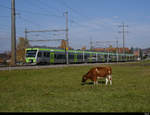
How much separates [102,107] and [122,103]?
1147 millimetres

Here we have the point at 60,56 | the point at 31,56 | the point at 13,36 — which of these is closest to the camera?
the point at 13,36

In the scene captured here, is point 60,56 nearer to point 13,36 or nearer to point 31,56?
point 31,56

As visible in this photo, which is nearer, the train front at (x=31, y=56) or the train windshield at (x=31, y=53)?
the train front at (x=31, y=56)

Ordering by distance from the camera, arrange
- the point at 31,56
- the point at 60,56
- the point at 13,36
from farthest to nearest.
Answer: the point at 60,56 → the point at 31,56 → the point at 13,36

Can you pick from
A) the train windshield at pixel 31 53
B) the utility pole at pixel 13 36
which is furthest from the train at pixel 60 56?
the utility pole at pixel 13 36

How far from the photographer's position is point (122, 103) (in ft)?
29.6

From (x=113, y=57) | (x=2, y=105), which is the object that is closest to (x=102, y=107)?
(x=2, y=105)

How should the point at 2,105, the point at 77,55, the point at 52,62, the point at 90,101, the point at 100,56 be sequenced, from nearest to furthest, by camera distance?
the point at 2,105 → the point at 90,101 → the point at 52,62 → the point at 77,55 → the point at 100,56

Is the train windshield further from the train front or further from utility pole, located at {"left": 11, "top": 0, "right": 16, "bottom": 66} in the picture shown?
utility pole, located at {"left": 11, "top": 0, "right": 16, "bottom": 66}

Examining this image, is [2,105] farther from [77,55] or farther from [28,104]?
[77,55]

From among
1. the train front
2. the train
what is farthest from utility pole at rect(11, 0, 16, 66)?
the train

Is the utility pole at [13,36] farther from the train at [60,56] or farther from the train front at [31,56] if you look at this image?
the train at [60,56]

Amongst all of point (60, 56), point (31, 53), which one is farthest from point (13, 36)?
point (60, 56)

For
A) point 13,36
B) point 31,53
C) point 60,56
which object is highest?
point 13,36
